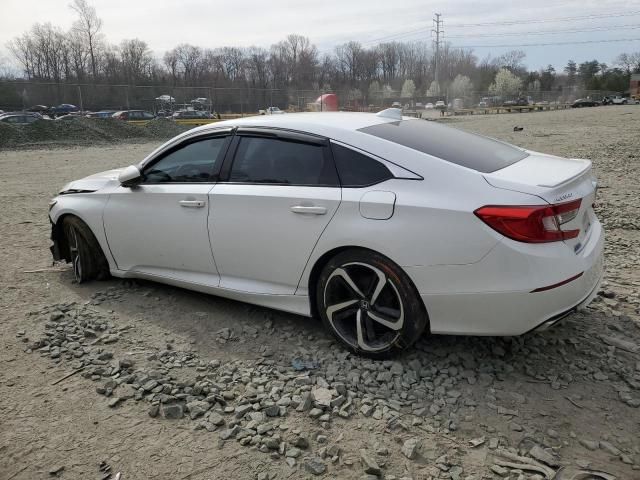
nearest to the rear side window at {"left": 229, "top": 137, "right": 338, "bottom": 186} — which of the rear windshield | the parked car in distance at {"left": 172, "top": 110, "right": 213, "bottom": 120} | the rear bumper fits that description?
the rear windshield

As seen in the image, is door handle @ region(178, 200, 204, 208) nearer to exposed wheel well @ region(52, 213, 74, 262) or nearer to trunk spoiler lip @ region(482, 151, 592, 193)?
exposed wheel well @ region(52, 213, 74, 262)

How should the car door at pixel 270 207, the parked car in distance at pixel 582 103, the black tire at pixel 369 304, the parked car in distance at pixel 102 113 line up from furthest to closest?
the parked car in distance at pixel 582 103
the parked car in distance at pixel 102 113
the car door at pixel 270 207
the black tire at pixel 369 304

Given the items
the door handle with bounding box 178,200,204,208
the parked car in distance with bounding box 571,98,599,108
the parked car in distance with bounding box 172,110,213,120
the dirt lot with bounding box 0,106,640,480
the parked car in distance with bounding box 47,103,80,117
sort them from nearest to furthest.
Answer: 1. the dirt lot with bounding box 0,106,640,480
2. the door handle with bounding box 178,200,204,208
3. the parked car in distance with bounding box 47,103,80,117
4. the parked car in distance with bounding box 172,110,213,120
5. the parked car in distance with bounding box 571,98,599,108

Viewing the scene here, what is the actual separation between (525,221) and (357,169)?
1086 millimetres

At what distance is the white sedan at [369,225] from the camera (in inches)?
115

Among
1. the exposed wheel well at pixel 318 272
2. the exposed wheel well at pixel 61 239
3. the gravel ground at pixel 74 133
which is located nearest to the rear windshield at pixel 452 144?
the exposed wheel well at pixel 318 272

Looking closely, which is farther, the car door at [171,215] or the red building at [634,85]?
the red building at [634,85]

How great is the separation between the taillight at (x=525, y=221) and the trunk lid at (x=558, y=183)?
2.9 inches

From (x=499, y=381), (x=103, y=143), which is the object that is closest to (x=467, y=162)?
(x=499, y=381)

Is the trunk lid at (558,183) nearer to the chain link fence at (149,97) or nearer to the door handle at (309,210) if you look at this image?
the door handle at (309,210)

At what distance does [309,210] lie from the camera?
3.47 metres

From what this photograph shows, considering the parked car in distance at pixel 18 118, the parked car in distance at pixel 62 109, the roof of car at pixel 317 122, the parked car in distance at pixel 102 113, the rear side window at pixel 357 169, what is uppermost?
the parked car in distance at pixel 62 109

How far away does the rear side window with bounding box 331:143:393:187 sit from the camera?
3.34 meters

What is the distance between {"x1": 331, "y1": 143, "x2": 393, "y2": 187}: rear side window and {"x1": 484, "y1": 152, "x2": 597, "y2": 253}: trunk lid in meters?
0.64
